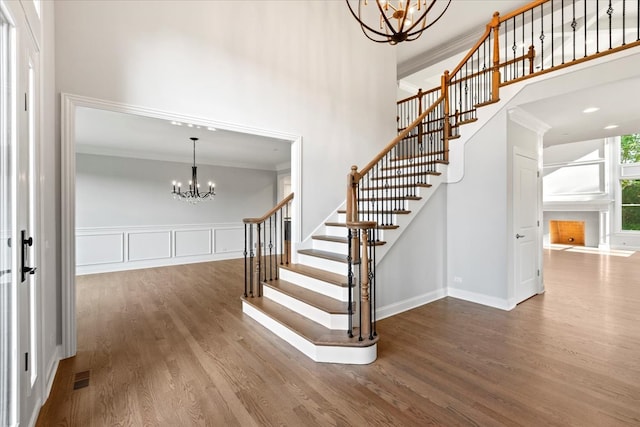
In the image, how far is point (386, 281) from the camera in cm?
347

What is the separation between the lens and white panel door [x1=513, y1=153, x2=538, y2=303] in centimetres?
388

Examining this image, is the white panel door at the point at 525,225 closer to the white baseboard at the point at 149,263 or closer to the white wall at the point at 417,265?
the white wall at the point at 417,265

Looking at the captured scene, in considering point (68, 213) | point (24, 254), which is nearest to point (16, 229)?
point (24, 254)

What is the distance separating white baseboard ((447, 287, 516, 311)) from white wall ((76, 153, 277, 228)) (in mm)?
5788

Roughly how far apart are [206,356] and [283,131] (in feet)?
9.32

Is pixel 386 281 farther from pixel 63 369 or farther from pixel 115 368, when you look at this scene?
pixel 63 369

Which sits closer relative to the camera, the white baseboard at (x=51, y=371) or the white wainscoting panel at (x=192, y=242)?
the white baseboard at (x=51, y=371)

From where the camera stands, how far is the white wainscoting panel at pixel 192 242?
7.06 m

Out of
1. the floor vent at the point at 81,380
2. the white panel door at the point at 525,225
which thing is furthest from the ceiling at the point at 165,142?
the white panel door at the point at 525,225

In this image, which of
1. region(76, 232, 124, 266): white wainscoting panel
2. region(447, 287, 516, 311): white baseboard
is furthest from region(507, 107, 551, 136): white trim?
region(76, 232, 124, 266): white wainscoting panel

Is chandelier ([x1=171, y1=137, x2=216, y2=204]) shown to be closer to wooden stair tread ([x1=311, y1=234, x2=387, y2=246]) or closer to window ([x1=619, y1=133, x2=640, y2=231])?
wooden stair tread ([x1=311, y1=234, x2=387, y2=246])

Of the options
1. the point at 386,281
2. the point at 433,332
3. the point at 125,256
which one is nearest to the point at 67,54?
the point at 386,281

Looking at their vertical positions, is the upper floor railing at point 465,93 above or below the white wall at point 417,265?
above

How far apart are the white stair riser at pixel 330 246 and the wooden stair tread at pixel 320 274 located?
Answer: 0.36 meters
